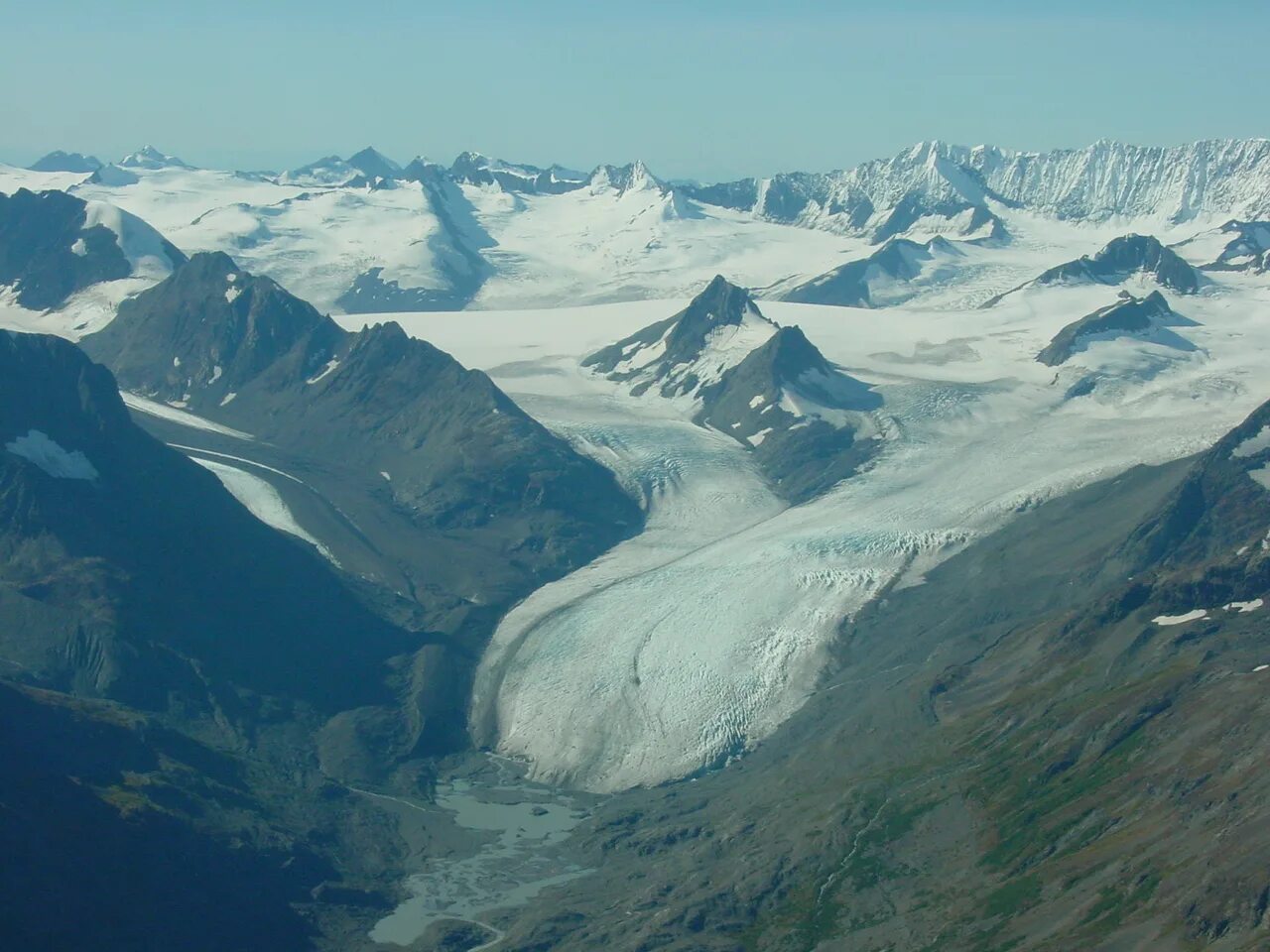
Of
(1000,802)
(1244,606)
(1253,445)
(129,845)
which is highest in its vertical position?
(1253,445)

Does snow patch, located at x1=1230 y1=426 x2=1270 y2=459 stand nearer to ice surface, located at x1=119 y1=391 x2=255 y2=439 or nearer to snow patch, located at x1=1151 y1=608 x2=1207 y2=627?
snow patch, located at x1=1151 y1=608 x2=1207 y2=627

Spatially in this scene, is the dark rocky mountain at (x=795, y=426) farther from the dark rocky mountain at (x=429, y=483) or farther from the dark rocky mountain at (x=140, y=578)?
the dark rocky mountain at (x=140, y=578)

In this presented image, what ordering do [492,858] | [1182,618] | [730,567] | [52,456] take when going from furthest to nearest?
1. [730,567]
2. [52,456]
3. [1182,618]
4. [492,858]

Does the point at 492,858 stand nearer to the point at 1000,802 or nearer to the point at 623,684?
the point at 623,684

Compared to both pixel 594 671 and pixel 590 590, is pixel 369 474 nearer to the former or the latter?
pixel 590 590

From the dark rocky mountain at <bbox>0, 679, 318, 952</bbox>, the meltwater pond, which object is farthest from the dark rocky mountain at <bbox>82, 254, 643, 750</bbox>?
the dark rocky mountain at <bbox>0, 679, 318, 952</bbox>

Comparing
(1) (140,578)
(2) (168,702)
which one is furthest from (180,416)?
(2) (168,702)

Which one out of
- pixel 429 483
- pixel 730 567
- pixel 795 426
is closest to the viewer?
pixel 730 567
